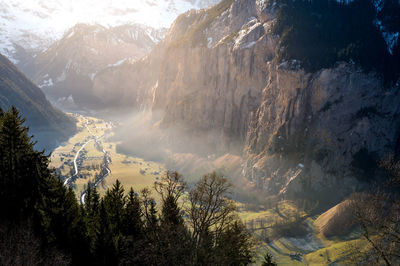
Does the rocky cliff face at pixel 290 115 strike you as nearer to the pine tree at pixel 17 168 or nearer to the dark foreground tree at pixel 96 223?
the dark foreground tree at pixel 96 223

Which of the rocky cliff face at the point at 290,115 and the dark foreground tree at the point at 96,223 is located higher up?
the rocky cliff face at the point at 290,115

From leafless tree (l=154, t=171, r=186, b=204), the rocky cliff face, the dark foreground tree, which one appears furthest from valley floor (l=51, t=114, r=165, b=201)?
leafless tree (l=154, t=171, r=186, b=204)

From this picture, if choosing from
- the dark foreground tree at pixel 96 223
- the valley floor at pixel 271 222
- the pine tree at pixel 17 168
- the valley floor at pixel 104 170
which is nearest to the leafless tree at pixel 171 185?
the dark foreground tree at pixel 96 223

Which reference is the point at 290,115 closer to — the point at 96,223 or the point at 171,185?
the point at 171,185

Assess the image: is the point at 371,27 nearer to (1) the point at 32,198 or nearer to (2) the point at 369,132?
(2) the point at 369,132

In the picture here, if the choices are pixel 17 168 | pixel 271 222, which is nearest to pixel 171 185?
pixel 17 168

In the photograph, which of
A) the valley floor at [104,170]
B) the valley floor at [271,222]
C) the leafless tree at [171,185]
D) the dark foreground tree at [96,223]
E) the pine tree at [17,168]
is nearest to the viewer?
the dark foreground tree at [96,223]

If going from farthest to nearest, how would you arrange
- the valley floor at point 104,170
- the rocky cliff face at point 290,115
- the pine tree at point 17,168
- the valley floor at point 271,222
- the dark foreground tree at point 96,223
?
the valley floor at point 104,170 < the rocky cliff face at point 290,115 < the valley floor at point 271,222 < the pine tree at point 17,168 < the dark foreground tree at point 96,223

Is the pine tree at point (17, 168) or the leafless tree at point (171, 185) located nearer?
the leafless tree at point (171, 185)

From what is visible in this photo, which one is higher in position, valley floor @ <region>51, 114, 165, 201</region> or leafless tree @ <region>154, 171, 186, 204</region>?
valley floor @ <region>51, 114, 165, 201</region>

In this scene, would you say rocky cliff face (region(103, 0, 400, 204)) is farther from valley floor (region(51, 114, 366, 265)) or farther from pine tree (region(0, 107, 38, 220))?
pine tree (region(0, 107, 38, 220))
